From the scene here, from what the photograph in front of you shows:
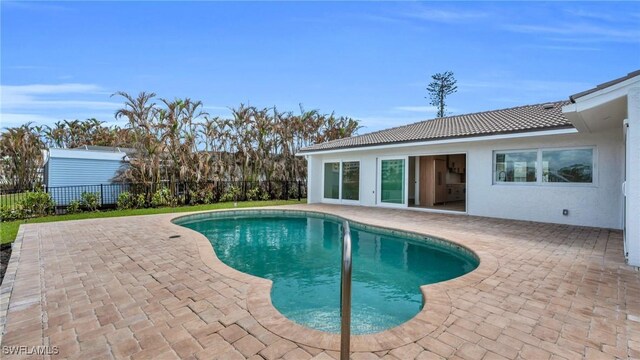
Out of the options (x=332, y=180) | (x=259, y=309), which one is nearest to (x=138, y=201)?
(x=332, y=180)

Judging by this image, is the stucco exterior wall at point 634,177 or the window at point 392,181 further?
the window at point 392,181


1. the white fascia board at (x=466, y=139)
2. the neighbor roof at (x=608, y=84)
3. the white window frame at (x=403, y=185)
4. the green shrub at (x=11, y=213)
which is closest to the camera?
the neighbor roof at (x=608, y=84)

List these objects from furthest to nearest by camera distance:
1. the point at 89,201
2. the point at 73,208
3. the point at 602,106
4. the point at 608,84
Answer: the point at 89,201
the point at 73,208
the point at 602,106
the point at 608,84

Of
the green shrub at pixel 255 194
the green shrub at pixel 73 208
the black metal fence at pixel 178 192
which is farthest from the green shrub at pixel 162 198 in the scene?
the green shrub at pixel 255 194

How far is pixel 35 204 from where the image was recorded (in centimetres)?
1188

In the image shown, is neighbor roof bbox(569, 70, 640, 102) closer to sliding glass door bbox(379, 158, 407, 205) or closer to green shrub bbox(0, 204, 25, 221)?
sliding glass door bbox(379, 158, 407, 205)

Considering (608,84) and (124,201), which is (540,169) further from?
(124,201)

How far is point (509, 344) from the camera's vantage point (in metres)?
2.88

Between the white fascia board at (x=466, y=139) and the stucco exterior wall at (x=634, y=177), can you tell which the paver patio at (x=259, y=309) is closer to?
the stucco exterior wall at (x=634, y=177)

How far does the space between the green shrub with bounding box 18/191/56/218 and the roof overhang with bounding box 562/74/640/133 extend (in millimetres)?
17265

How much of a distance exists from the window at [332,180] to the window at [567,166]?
920 cm

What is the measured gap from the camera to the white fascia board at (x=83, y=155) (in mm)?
14422

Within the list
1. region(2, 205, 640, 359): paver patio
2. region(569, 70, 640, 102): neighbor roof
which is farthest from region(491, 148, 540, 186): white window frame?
region(569, 70, 640, 102): neighbor roof

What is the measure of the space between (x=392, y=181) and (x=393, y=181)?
0.05 m
